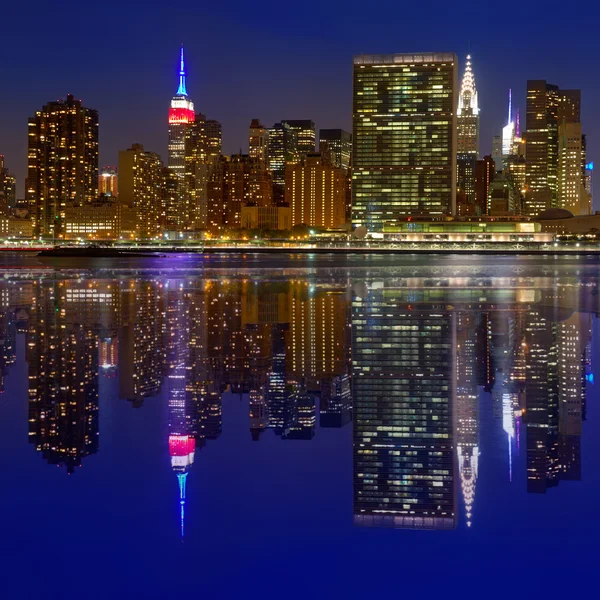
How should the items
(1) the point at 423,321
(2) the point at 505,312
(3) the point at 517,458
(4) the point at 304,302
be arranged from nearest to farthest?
(3) the point at 517,458 → (1) the point at 423,321 → (2) the point at 505,312 → (4) the point at 304,302

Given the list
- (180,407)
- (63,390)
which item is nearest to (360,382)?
(180,407)

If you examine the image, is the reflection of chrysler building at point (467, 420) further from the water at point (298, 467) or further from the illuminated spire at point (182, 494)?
the illuminated spire at point (182, 494)

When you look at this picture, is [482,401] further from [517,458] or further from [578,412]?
[517,458]

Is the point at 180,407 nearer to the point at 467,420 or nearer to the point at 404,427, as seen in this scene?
the point at 404,427

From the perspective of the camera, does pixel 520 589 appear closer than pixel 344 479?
Yes

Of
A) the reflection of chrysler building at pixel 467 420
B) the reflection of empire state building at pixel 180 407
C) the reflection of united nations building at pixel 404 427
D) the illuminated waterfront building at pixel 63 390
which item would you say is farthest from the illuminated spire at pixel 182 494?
the reflection of chrysler building at pixel 467 420

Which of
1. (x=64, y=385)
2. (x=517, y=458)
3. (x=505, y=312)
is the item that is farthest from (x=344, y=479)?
(x=505, y=312)
